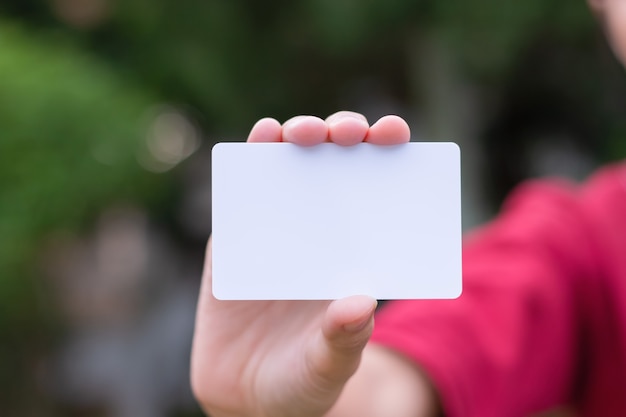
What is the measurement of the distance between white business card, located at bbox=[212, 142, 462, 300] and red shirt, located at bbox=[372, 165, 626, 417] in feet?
0.81

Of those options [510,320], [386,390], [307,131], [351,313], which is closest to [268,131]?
[307,131]

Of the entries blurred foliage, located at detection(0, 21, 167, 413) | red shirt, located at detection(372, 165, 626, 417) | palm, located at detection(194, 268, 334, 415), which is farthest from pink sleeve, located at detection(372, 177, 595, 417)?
blurred foliage, located at detection(0, 21, 167, 413)

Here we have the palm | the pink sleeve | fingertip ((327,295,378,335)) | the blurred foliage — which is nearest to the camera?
fingertip ((327,295,378,335))

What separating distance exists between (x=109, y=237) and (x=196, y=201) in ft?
1.43

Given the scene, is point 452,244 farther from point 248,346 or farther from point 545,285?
point 545,285

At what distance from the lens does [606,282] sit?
0.88 m

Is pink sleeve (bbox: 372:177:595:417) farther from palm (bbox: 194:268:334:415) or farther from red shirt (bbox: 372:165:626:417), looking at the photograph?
palm (bbox: 194:268:334:415)

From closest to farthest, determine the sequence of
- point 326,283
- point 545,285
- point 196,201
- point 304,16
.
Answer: point 326,283 → point 545,285 → point 304,16 → point 196,201

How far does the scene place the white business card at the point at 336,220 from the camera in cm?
51

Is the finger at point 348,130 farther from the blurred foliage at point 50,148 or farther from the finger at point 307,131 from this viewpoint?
the blurred foliage at point 50,148

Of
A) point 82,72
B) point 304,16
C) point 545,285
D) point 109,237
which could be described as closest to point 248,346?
point 545,285

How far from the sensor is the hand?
1.65 ft

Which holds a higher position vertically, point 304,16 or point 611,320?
point 304,16

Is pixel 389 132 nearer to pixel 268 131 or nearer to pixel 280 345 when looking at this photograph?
pixel 268 131
